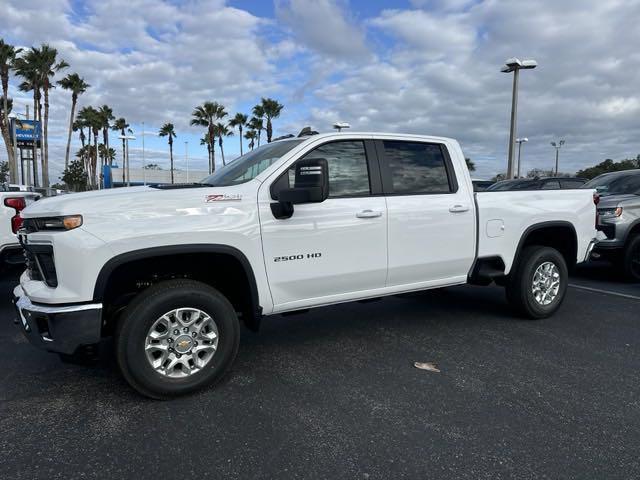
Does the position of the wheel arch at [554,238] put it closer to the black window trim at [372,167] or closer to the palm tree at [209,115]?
the black window trim at [372,167]

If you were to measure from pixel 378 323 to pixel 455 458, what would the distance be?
2.67m

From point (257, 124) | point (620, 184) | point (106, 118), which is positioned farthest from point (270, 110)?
point (620, 184)

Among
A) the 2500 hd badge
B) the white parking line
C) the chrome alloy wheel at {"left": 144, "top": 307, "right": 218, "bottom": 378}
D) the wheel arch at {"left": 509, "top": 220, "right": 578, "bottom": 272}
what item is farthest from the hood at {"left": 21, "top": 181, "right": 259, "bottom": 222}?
the white parking line

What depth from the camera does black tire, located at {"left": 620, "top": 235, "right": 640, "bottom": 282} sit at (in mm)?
7406

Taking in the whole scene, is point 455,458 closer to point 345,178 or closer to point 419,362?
point 419,362

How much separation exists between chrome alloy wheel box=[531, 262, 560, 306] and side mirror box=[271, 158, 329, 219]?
3015 mm

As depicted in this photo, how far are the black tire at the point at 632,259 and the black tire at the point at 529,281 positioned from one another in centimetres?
273

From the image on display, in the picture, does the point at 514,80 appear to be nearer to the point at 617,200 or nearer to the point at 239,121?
the point at 617,200

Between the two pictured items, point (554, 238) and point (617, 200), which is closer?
point (554, 238)

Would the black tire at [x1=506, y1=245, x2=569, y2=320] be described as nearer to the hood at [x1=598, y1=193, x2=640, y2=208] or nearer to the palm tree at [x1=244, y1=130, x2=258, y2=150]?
the hood at [x1=598, y1=193, x2=640, y2=208]

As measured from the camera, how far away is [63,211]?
308 centimetres

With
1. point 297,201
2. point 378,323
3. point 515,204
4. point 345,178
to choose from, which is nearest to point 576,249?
point 515,204

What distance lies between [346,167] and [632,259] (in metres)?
5.75

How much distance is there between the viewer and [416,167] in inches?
180
